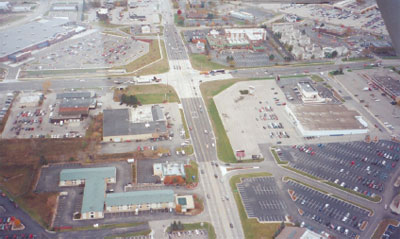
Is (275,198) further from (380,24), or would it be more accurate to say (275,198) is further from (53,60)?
(380,24)

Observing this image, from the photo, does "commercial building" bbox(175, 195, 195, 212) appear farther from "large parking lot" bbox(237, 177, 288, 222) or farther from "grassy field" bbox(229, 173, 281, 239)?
"large parking lot" bbox(237, 177, 288, 222)

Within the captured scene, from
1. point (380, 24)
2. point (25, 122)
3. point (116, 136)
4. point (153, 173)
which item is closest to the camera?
point (153, 173)

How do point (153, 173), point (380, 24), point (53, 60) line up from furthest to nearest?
point (380, 24), point (53, 60), point (153, 173)

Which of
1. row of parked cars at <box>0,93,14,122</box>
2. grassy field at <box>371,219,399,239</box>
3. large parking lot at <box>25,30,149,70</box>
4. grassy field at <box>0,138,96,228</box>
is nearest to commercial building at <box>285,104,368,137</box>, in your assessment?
grassy field at <box>371,219,399,239</box>

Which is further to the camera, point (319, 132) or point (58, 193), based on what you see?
point (319, 132)

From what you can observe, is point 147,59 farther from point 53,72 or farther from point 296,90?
point 296,90

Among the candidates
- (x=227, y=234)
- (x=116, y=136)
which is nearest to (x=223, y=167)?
(x=227, y=234)
